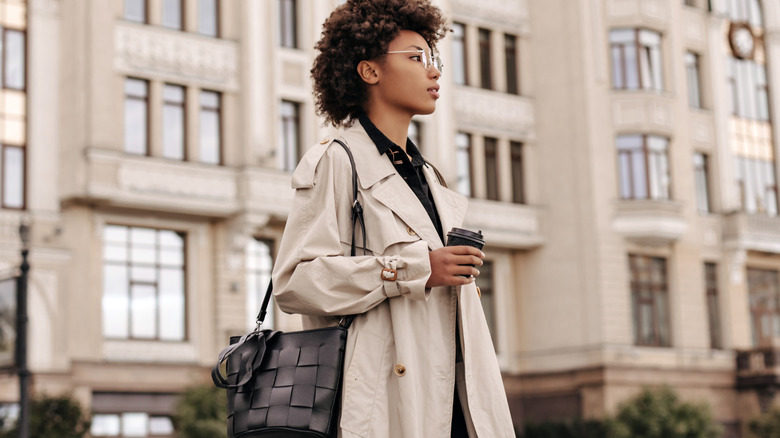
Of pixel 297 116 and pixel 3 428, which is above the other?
pixel 297 116

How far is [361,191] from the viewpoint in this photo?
388 centimetres

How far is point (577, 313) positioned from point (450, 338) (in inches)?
1253

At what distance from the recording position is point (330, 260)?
3695mm

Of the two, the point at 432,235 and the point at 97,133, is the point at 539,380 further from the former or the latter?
the point at 432,235

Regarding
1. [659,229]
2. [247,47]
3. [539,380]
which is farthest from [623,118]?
[247,47]

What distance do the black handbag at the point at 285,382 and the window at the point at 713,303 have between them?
3495 cm

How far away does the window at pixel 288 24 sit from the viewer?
31906 millimetres

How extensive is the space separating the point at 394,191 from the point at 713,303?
115ft

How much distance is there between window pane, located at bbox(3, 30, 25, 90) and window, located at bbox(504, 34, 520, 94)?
1481 centimetres

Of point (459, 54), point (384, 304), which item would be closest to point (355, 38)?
point (384, 304)

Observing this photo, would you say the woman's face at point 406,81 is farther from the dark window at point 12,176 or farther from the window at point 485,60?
the window at point 485,60

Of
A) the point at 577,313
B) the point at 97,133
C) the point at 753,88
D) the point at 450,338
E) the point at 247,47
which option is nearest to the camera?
the point at 450,338

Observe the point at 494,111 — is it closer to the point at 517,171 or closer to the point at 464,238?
the point at 517,171

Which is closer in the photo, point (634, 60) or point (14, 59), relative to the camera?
point (14, 59)
